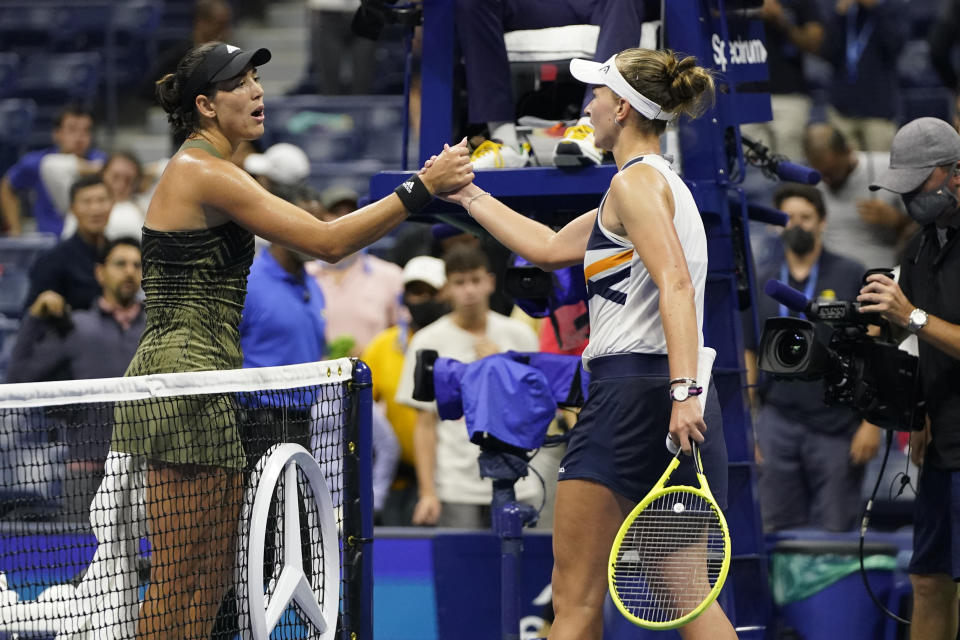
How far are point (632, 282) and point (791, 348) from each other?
4.29 feet

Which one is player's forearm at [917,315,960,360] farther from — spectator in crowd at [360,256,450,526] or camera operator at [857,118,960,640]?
spectator in crowd at [360,256,450,526]

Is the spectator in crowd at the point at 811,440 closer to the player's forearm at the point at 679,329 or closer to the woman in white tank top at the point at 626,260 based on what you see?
the woman in white tank top at the point at 626,260

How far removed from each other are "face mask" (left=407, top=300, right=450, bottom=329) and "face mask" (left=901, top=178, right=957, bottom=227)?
12.1 feet

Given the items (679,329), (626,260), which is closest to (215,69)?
(626,260)

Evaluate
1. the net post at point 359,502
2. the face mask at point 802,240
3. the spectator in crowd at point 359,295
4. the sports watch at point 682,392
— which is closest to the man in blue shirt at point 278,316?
the spectator in crowd at point 359,295

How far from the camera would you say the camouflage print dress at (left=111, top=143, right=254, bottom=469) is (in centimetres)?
431

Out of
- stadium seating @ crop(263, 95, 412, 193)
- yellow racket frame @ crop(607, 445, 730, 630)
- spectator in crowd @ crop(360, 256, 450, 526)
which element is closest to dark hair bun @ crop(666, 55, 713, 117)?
yellow racket frame @ crop(607, 445, 730, 630)

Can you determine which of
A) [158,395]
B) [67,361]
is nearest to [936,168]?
[158,395]

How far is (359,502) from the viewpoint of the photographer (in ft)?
15.3

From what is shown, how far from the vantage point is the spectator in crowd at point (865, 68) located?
35.6 feet

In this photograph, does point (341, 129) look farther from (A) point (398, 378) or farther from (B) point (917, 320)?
(B) point (917, 320)

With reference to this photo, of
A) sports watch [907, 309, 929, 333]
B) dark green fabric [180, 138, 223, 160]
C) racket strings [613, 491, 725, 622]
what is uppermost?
dark green fabric [180, 138, 223, 160]

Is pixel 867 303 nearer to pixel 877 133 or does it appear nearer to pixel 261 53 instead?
pixel 261 53

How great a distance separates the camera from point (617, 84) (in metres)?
4.39
